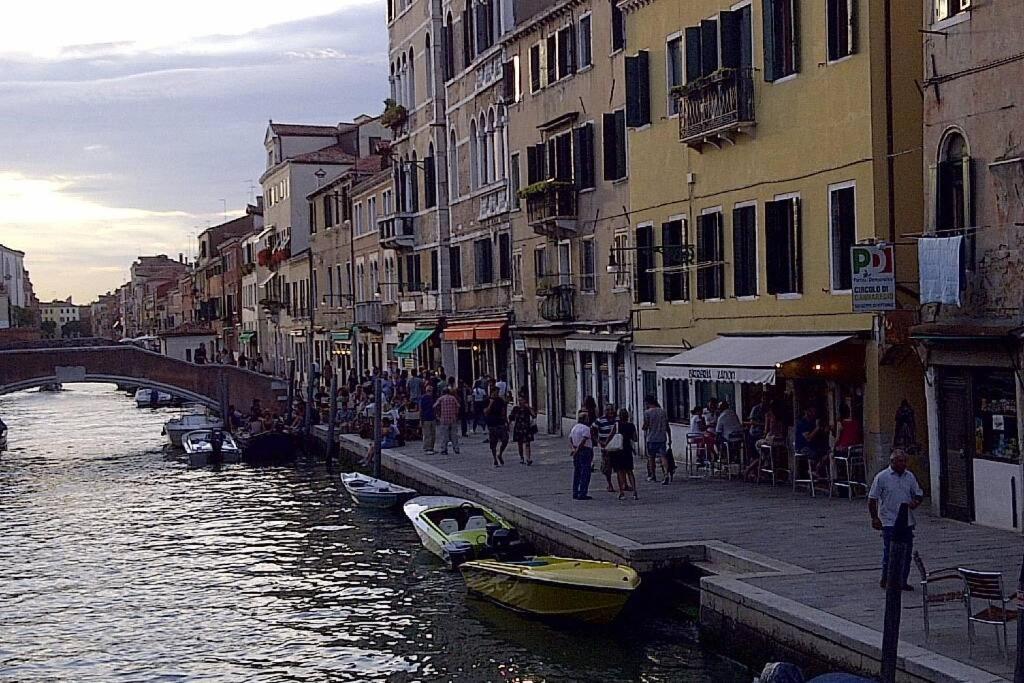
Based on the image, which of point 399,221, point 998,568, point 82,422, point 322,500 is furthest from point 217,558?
point 82,422

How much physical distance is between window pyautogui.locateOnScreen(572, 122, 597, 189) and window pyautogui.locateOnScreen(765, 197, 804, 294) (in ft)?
28.7

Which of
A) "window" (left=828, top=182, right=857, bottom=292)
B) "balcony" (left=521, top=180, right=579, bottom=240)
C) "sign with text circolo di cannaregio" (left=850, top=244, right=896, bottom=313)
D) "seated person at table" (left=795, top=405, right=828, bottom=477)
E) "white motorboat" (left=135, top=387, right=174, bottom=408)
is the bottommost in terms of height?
"white motorboat" (left=135, top=387, right=174, bottom=408)

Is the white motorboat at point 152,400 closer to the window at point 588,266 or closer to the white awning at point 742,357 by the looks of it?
the window at point 588,266

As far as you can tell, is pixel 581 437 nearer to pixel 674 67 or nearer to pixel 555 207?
pixel 674 67

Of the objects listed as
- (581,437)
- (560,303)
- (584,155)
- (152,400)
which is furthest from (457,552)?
(152,400)

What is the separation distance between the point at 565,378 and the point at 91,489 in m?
11.9

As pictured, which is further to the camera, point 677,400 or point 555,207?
point 555,207

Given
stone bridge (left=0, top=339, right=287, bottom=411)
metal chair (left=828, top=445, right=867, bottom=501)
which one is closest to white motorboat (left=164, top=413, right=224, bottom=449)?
stone bridge (left=0, top=339, right=287, bottom=411)

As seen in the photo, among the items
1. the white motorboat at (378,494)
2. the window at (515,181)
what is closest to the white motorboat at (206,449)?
the window at (515,181)

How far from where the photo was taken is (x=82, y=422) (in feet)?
210

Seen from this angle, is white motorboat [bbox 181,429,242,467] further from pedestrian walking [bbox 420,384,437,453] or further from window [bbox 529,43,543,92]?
window [bbox 529,43,543,92]

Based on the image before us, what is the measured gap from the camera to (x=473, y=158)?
3884 cm

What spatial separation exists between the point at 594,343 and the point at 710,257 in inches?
239

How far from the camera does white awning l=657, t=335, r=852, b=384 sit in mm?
19656
